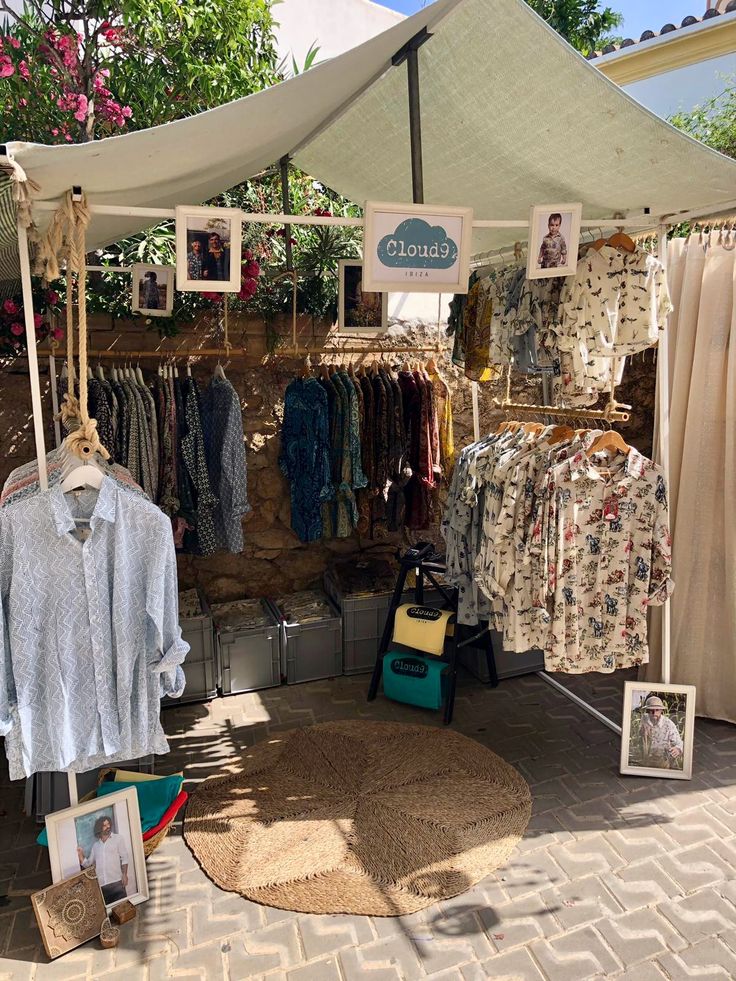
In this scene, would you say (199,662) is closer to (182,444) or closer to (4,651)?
(182,444)

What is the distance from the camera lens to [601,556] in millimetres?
3383

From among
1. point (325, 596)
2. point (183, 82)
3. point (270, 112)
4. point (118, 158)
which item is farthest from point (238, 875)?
point (183, 82)

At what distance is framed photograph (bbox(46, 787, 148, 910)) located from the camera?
2572 mm

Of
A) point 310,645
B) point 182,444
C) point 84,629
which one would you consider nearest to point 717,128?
point 182,444

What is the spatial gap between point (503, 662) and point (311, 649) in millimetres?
1217

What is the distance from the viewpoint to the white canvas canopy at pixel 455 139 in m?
2.41

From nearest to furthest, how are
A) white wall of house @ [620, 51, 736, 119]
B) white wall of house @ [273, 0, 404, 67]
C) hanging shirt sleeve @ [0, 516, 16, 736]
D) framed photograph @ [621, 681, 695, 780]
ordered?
hanging shirt sleeve @ [0, 516, 16, 736] → framed photograph @ [621, 681, 695, 780] → white wall of house @ [273, 0, 404, 67] → white wall of house @ [620, 51, 736, 119]

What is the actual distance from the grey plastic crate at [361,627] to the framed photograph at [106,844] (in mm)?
2121

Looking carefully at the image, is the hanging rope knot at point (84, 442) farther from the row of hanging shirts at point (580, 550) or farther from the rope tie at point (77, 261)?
the row of hanging shirts at point (580, 550)

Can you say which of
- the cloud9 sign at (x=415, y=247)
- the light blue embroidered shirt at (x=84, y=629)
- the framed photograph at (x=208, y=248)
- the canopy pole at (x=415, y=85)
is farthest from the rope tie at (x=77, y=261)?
the canopy pole at (x=415, y=85)

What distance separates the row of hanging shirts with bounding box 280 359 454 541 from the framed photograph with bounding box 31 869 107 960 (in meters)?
2.42

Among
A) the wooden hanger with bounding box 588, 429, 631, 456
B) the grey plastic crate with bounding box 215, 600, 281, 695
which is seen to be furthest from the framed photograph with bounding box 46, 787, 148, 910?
the wooden hanger with bounding box 588, 429, 631, 456

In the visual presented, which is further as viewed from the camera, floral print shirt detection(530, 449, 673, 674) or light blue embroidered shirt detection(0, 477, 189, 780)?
floral print shirt detection(530, 449, 673, 674)

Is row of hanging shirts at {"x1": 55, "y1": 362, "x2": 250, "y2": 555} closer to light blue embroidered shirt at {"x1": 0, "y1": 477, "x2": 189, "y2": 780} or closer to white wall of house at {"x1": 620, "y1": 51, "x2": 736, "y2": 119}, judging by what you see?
light blue embroidered shirt at {"x1": 0, "y1": 477, "x2": 189, "y2": 780}
